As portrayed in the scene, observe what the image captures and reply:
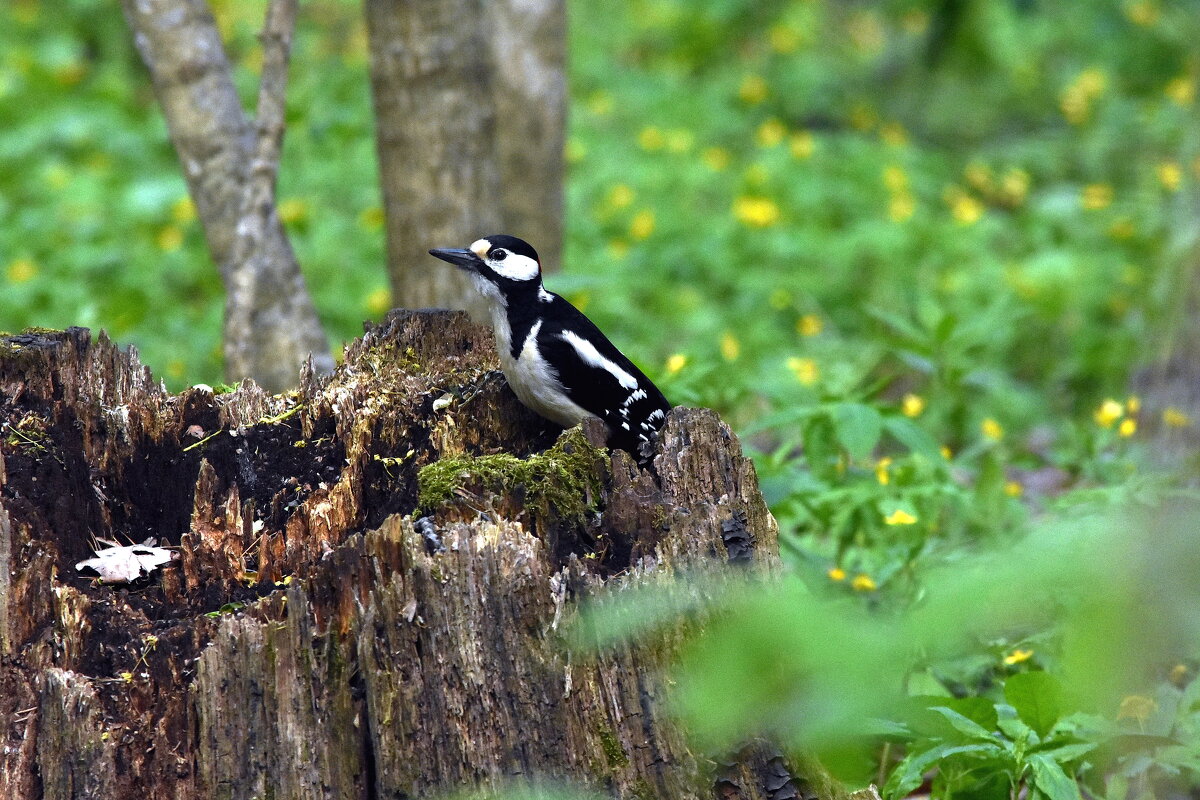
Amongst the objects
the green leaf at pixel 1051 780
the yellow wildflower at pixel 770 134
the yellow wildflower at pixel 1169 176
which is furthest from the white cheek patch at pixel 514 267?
the yellow wildflower at pixel 770 134

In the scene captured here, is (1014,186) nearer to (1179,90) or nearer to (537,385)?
(1179,90)

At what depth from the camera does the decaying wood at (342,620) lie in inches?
85.9

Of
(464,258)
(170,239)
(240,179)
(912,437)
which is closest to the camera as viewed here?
(912,437)

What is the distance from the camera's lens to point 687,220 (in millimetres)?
8562

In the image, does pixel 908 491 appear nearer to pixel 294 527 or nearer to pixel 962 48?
pixel 294 527

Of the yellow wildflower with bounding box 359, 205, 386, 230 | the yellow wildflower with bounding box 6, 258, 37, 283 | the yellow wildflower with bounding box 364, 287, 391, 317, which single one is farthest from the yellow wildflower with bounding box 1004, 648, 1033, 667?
the yellow wildflower with bounding box 6, 258, 37, 283

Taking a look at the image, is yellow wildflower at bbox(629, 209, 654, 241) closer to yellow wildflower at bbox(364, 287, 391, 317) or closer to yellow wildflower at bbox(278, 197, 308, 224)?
yellow wildflower at bbox(364, 287, 391, 317)

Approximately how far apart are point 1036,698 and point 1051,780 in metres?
0.15

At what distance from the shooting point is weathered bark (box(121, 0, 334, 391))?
450 cm

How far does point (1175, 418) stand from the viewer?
6.51 ft

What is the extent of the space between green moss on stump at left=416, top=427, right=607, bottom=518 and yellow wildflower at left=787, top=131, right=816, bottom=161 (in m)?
6.91

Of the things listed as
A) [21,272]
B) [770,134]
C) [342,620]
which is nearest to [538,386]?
[342,620]

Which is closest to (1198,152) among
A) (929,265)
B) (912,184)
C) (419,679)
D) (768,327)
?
(419,679)

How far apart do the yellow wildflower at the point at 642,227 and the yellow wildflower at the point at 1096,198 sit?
302cm
